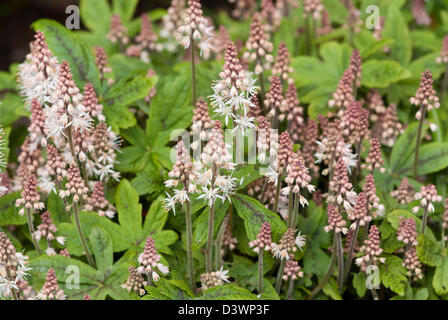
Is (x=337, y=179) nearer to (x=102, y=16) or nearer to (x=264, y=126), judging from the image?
(x=264, y=126)

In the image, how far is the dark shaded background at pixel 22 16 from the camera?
8.23 metres

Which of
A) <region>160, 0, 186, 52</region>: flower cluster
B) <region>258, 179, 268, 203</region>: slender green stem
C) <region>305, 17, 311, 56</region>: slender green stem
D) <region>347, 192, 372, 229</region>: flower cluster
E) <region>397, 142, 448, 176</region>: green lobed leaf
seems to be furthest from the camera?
<region>305, 17, 311, 56</region>: slender green stem

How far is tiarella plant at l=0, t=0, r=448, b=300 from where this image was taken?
282 cm

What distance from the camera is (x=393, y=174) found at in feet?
11.6

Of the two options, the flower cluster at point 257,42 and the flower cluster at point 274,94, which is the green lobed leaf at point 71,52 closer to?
the flower cluster at point 257,42

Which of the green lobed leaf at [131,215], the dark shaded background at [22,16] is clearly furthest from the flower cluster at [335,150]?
the dark shaded background at [22,16]

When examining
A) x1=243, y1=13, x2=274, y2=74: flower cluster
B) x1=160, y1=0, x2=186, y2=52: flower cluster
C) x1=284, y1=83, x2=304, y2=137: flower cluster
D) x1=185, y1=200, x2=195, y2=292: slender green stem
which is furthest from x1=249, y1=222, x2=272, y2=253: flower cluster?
x1=160, y1=0, x2=186, y2=52: flower cluster

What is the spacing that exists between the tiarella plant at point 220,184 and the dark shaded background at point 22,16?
466 centimetres

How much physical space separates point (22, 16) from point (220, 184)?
7.12 m

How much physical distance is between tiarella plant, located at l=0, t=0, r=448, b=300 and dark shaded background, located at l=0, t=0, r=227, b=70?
15.3 feet

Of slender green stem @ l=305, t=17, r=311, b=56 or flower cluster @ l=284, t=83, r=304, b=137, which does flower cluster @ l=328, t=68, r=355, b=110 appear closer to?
flower cluster @ l=284, t=83, r=304, b=137

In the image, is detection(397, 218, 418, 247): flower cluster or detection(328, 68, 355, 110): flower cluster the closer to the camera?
detection(397, 218, 418, 247): flower cluster
